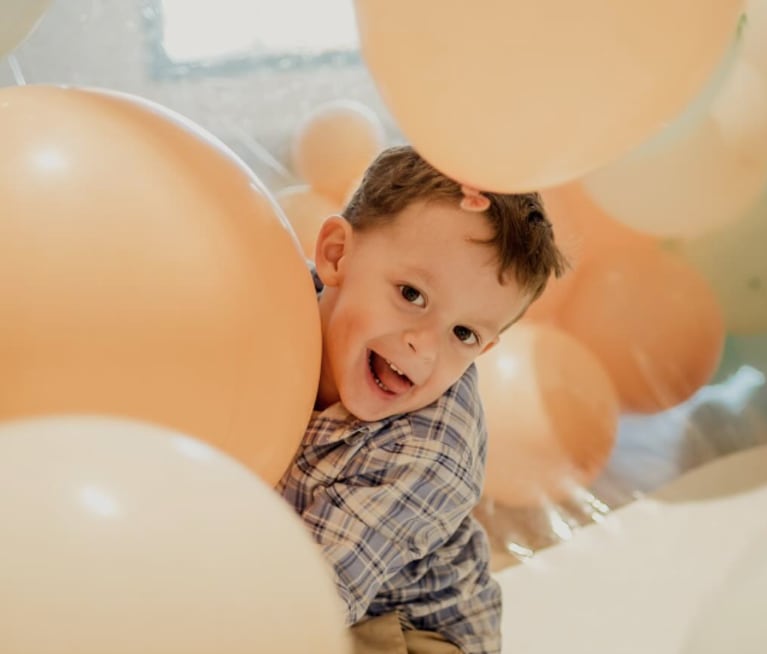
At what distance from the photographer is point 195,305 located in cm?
71

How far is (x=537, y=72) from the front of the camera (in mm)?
692

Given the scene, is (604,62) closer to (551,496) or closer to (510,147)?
(510,147)

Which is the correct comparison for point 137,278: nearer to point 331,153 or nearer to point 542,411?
point 542,411

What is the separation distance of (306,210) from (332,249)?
44 cm

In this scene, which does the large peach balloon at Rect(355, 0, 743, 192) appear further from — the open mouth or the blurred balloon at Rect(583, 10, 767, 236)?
the blurred balloon at Rect(583, 10, 767, 236)

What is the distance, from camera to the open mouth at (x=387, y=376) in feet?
3.11

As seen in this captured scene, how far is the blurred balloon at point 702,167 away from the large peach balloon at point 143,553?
737 mm

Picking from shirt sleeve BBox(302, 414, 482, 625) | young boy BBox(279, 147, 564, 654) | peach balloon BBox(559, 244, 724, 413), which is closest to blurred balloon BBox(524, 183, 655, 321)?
peach balloon BBox(559, 244, 724, 413)

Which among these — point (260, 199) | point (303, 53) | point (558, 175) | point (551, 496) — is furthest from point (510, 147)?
point (303, 53)

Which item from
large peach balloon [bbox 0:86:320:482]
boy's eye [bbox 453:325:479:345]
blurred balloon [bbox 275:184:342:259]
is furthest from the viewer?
blurred balloon [bbox 275:184:342:259]

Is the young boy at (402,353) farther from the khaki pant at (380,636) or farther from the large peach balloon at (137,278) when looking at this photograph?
the large peach balloon at (137,278)

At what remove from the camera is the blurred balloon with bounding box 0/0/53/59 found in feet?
2.77

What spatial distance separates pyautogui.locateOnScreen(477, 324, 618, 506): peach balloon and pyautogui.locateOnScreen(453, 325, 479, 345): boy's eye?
28 centimetres

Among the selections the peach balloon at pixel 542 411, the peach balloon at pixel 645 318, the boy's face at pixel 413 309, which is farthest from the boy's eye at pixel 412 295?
the peach balloon at pixel 645 318
